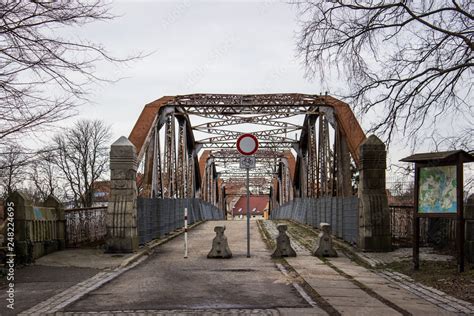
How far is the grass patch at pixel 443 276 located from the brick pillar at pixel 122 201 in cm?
601

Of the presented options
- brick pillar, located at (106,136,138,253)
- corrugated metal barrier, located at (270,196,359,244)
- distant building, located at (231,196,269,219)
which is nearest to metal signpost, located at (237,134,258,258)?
brick pillar, located at (106,136,138,253)

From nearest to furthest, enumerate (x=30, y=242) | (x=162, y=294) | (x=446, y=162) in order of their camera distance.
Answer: (x=162, y=294)
(x=446, y=162)
(x=30, y=242)

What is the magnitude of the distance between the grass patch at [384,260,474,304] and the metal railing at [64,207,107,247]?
7.87 meters

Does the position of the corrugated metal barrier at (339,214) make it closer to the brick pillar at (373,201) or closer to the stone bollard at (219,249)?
the brick pillar at (373,201)

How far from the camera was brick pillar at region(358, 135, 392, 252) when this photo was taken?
14.2 meters

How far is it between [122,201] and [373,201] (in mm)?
6059

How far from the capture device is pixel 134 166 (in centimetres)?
1472

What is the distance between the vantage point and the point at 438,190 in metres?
11.0

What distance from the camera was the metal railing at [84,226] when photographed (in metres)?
15.1

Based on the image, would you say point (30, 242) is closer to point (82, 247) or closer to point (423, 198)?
point (82, 247)

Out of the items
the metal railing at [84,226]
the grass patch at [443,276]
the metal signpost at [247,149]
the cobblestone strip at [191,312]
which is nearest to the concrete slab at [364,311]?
the cobblestone strip at [191,312]

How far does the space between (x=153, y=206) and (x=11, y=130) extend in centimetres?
878

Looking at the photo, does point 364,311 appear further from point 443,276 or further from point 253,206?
point 253,206

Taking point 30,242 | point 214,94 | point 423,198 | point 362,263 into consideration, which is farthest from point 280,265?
point 214,94
